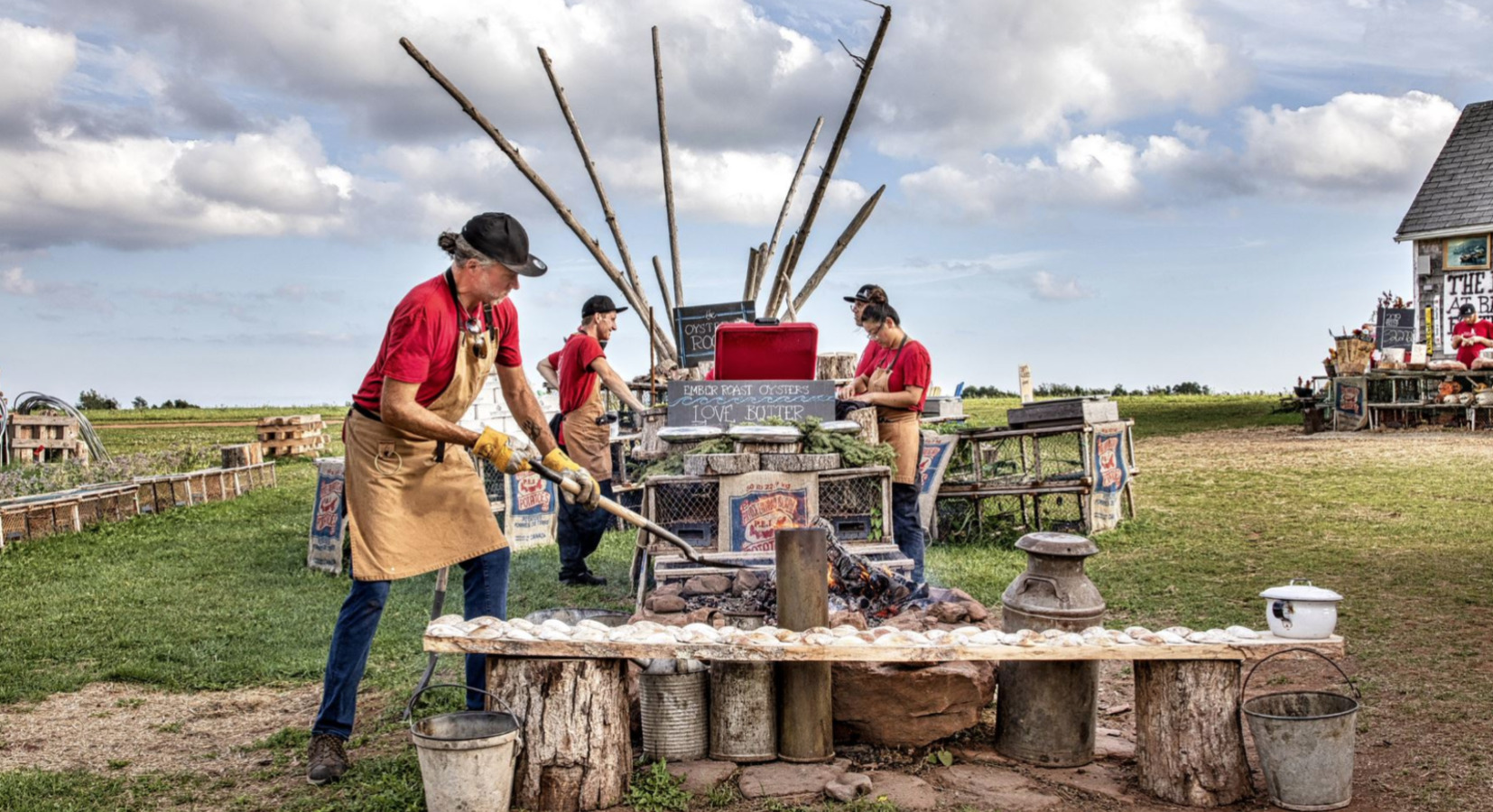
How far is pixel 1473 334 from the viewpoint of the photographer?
70.3 ft

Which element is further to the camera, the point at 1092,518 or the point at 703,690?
the point at 1092,518

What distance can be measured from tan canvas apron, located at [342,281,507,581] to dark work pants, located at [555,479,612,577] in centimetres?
393

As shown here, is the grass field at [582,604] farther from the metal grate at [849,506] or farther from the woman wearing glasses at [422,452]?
the metal grate at [849,506]

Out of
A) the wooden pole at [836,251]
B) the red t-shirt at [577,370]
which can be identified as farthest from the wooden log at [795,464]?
the wooden pole at [836,251]

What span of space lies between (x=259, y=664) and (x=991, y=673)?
4.12 meters

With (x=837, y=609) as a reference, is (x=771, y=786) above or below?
below

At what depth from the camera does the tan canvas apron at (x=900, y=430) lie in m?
8.31

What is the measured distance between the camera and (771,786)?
4.40m

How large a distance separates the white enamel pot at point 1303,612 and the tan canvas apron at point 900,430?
13.0ft

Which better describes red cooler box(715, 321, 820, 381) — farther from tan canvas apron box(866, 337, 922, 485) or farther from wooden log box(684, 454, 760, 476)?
wooden log box(684, 454, 760, 476)

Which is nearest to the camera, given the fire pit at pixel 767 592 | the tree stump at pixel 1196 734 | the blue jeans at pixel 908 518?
the tree stump at pixel 1196 734

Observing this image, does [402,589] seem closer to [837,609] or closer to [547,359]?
[547,359]

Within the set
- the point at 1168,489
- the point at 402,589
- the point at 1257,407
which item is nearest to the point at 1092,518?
the point at 1168,489

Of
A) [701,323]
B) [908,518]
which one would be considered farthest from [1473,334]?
[908,518]
